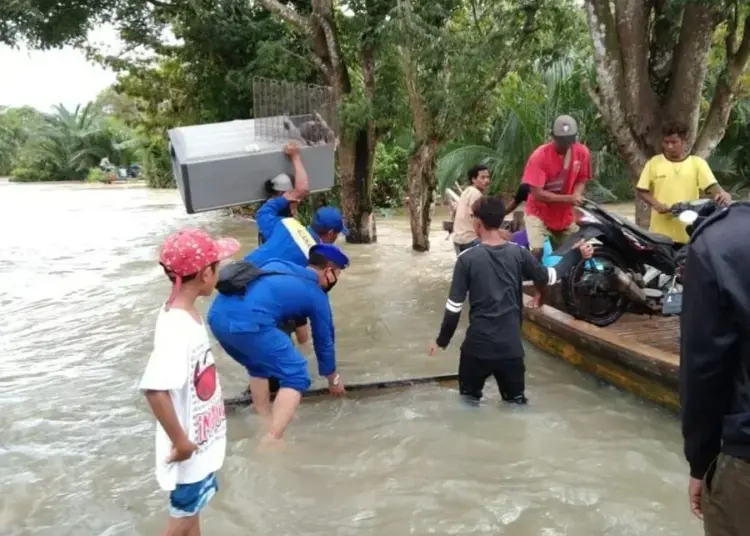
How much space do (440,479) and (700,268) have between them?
9.33 ft

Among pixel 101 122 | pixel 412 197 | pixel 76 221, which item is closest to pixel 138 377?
pixel 412 197

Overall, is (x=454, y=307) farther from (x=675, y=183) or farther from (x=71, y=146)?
(x=71, y=146)

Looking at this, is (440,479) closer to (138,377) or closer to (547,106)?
(138,377)

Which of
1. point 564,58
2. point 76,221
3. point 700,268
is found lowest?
point 76,221

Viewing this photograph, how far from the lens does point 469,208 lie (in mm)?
7316

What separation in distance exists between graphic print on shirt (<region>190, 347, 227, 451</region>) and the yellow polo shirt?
4330mm

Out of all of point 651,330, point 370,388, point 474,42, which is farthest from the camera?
point 474,42

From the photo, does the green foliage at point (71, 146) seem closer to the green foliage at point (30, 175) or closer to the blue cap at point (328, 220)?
the green foliage at point (30, 175)

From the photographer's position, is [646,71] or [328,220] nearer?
[328,220]

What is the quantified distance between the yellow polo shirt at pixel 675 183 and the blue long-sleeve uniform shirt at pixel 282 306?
297 centimetres

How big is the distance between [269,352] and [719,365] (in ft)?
9.93

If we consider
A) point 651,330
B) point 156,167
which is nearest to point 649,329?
point 651,330

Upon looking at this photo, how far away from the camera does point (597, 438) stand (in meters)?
4.93

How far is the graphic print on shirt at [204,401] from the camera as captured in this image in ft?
9.41
